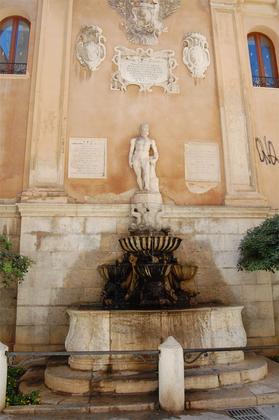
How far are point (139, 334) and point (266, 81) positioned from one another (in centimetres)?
745

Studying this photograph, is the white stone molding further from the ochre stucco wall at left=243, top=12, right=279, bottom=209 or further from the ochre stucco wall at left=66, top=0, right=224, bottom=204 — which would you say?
the ochre stucco wall at left=243, top=12, right=279, bottom=209

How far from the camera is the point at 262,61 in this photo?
1002 cm

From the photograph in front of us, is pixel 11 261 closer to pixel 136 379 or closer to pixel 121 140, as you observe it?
pixel 136 379

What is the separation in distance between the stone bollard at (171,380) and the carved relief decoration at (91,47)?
677 cm

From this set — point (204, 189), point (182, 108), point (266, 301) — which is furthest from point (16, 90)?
point (266, 301)

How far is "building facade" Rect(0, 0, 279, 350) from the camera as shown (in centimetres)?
763

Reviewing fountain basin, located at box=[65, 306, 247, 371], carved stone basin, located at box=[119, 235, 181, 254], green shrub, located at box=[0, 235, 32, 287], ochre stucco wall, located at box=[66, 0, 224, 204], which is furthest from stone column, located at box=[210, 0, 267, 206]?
green shrub, located at box=[0, 235, 32, 287]

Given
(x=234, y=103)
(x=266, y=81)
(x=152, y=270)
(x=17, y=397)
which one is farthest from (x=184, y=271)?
(x=266, y=81)

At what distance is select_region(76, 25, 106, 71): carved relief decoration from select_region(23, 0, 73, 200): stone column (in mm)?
282

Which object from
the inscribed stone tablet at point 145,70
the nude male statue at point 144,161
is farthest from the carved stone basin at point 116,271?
the inscribed stone tablet at point 145,70

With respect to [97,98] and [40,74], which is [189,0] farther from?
[40,74]

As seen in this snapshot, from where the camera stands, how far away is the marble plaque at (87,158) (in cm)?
828

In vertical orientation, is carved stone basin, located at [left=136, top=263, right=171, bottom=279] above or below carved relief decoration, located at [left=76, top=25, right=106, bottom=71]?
below

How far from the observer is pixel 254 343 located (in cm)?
753
